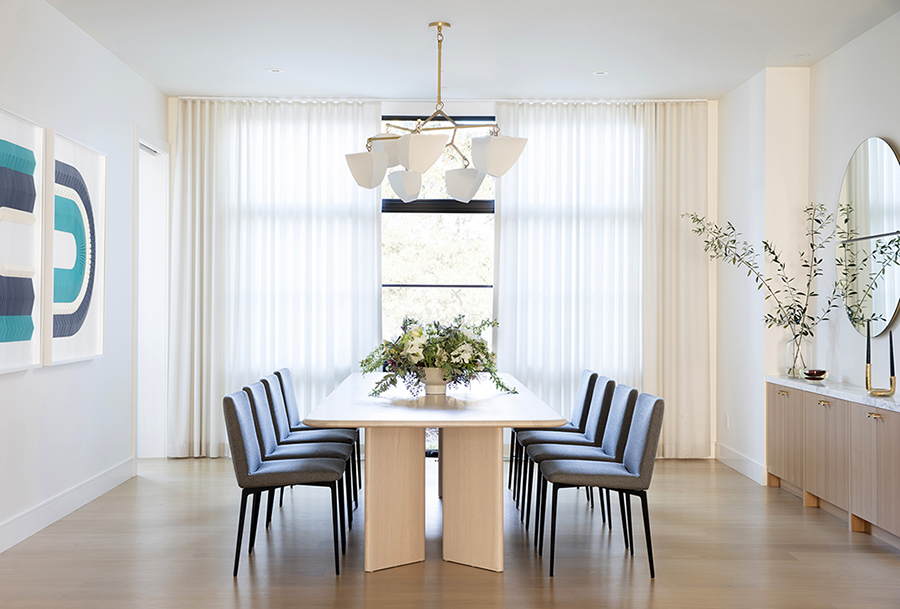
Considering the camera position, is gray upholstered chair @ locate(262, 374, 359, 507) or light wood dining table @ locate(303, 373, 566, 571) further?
gray upholstered chair @ locate(262, 374, 359, 507)

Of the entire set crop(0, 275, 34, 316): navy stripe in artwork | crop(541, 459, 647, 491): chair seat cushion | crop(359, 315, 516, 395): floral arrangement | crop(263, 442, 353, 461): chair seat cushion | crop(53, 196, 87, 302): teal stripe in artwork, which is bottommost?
crop(541, 459, 647, 491): chair seat cushion

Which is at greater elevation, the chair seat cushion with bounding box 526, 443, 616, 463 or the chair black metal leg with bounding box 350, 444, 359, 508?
the chair seat cushion with bounding box 526, 443, 616, 463

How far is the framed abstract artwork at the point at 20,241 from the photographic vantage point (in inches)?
154

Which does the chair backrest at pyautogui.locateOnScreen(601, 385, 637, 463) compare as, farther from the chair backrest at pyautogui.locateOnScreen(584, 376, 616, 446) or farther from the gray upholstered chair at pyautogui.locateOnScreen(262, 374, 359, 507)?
the gray upholstered chair at pyautogui.locateOnScreen(262, 374, 359, 507)

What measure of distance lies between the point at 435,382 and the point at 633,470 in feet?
4.03

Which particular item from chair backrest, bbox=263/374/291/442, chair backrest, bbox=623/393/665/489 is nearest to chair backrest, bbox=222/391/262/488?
chair backrest, bbox=263/374/291/442

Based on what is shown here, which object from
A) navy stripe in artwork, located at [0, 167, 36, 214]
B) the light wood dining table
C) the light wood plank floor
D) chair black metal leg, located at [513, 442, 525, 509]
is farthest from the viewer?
chair black metal leg, located at [513, 442, 525, 509]

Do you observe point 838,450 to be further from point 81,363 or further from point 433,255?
point 81,363

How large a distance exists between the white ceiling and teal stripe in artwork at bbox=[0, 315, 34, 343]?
1888mm

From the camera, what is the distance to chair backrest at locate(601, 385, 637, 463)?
403 cm

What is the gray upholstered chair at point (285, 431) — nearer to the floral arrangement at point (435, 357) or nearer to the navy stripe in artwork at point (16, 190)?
the floral arrangement at point (435, 357)

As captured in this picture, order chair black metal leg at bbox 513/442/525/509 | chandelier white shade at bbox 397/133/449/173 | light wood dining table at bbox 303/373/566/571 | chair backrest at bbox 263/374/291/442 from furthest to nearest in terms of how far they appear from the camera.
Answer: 1. chair black metal leg at bbox 513/442/525/509
2. chair backrest at bbox 263/374/291/442
3. chandelier white shade at bbox 397/133/449/173
4. light wood dining table at bbox 303/373/566/571

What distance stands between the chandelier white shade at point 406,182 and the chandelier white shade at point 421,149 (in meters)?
0.85

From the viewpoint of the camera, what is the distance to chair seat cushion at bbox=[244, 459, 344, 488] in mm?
3602
